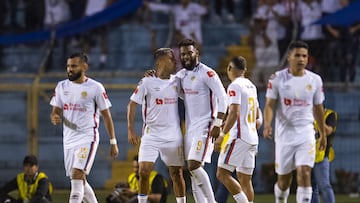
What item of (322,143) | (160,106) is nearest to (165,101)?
(160,106)

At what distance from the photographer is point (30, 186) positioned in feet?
63.5

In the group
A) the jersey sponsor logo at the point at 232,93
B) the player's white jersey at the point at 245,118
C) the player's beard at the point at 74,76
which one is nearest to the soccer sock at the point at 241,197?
the player's white jersey at the point at 245,118

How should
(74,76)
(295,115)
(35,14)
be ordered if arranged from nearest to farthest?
1. (295,115)
2. (74,76)
3. (35,14)

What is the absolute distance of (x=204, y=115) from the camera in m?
16.4

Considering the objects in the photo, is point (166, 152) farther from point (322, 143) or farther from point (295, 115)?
point (322, 143)

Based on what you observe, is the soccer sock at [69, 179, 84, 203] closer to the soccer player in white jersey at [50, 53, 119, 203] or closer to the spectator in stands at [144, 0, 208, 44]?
the soccer player in white jersey at [50, 53, 119, 203]

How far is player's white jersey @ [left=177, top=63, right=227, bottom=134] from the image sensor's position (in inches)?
644

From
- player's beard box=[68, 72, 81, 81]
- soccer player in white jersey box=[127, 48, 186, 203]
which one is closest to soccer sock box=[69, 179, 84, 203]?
soccer player in white jersey box=[127, 48, 186, 203]

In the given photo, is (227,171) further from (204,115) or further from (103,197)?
(103,197)

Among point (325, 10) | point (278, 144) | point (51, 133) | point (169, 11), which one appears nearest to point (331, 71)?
point (325, 10)

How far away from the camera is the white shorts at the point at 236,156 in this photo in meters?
16.7

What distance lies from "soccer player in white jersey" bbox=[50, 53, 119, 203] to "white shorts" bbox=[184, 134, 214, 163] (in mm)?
1116

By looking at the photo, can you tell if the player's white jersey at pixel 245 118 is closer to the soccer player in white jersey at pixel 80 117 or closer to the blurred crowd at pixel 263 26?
the soccer player in white jersey at pixel 80 117

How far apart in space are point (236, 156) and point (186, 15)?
10301 millimetres
